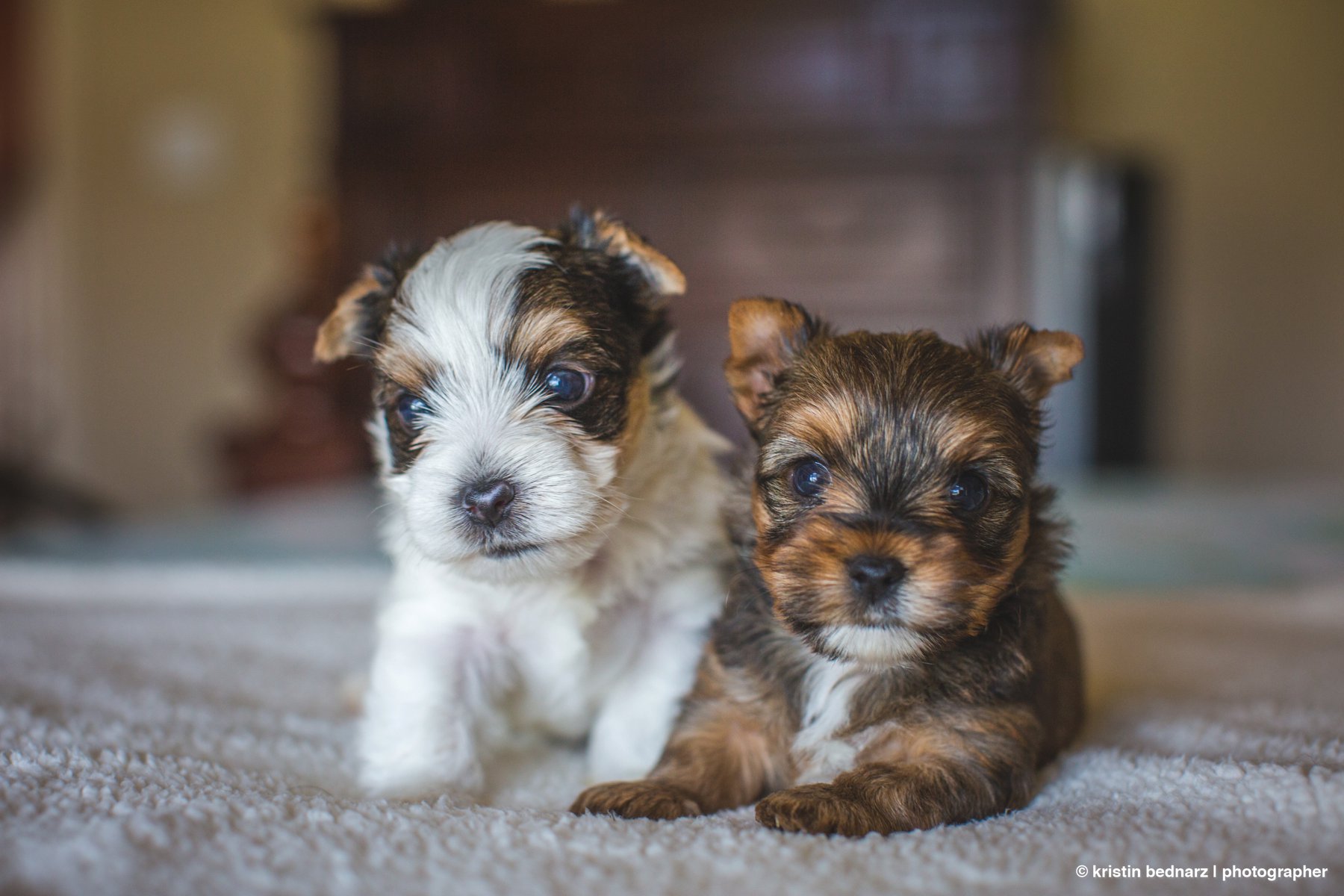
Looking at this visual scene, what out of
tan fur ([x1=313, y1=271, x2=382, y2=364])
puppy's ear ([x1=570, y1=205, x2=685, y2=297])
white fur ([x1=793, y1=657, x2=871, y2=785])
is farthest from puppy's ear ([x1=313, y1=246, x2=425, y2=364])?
white fur ([x1=793, y1=657, x2=871, y2=785])

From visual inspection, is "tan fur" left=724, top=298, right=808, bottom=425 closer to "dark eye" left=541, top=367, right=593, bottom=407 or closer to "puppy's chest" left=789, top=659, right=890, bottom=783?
"dark eye" left=541, top=367, right=593, bottom=407

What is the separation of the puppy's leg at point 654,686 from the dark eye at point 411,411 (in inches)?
21.6

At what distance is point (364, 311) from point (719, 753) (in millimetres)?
1150

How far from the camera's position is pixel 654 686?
200 cm

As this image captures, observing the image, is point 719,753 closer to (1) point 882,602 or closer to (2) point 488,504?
(1) point 882,602

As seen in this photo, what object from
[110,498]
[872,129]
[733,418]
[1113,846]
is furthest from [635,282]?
[110,498]

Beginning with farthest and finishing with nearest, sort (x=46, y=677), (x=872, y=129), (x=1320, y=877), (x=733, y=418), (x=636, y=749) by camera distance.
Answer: (x=872, y=129) → (x=733, y=418) → (x=46, y=677) → (x=636, y=749) → (x=1320, y=877)

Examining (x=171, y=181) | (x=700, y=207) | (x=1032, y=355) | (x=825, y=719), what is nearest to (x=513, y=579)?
(x=825, y=719)

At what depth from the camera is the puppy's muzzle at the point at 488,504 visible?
1.78 metres

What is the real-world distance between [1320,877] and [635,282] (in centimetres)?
151

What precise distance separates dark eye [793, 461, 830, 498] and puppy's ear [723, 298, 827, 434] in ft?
0.70

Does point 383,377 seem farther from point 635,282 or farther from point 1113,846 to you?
point 1113,846

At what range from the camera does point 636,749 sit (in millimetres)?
1937

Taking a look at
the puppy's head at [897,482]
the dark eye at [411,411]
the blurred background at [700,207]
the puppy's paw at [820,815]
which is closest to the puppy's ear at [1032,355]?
the puppy's head at [897,482]
